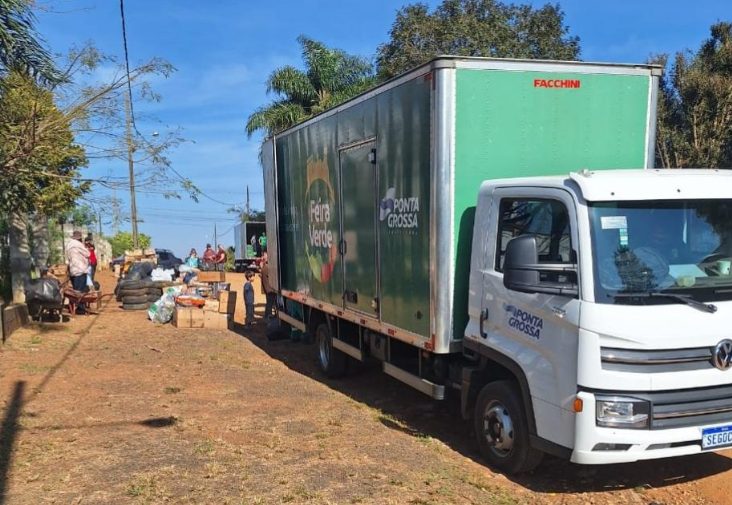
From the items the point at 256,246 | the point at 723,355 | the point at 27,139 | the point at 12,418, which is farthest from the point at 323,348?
the point at 256,246

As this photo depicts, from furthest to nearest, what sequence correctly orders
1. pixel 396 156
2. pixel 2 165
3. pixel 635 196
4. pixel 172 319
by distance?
pixel 172 319 < pixel 2 165 < pixel 396 156 < pixel 635 196

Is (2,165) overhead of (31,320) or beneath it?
overhead

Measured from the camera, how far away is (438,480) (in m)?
4.89

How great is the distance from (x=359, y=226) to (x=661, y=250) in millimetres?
3497

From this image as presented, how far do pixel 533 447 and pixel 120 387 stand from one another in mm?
5491

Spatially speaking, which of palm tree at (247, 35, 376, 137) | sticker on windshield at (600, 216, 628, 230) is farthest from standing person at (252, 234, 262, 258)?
sticker on windshield at (600, 216, 628, 230)

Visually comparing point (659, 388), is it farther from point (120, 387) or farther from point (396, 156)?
point (120, 387)

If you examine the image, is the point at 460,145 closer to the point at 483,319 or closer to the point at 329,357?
the point at 483,319

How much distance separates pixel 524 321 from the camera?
15.5 ft

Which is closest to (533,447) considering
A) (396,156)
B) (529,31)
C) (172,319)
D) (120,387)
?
(396,156)

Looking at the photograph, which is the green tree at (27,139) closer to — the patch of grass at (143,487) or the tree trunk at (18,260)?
the patch of grass at (143,487)

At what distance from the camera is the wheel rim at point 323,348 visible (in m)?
8.84

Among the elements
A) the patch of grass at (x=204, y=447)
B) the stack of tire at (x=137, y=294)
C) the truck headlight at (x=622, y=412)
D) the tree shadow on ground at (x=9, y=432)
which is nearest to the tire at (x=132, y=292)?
the stack of tire at (x=137, y=294)

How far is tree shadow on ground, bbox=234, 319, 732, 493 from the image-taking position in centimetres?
492
